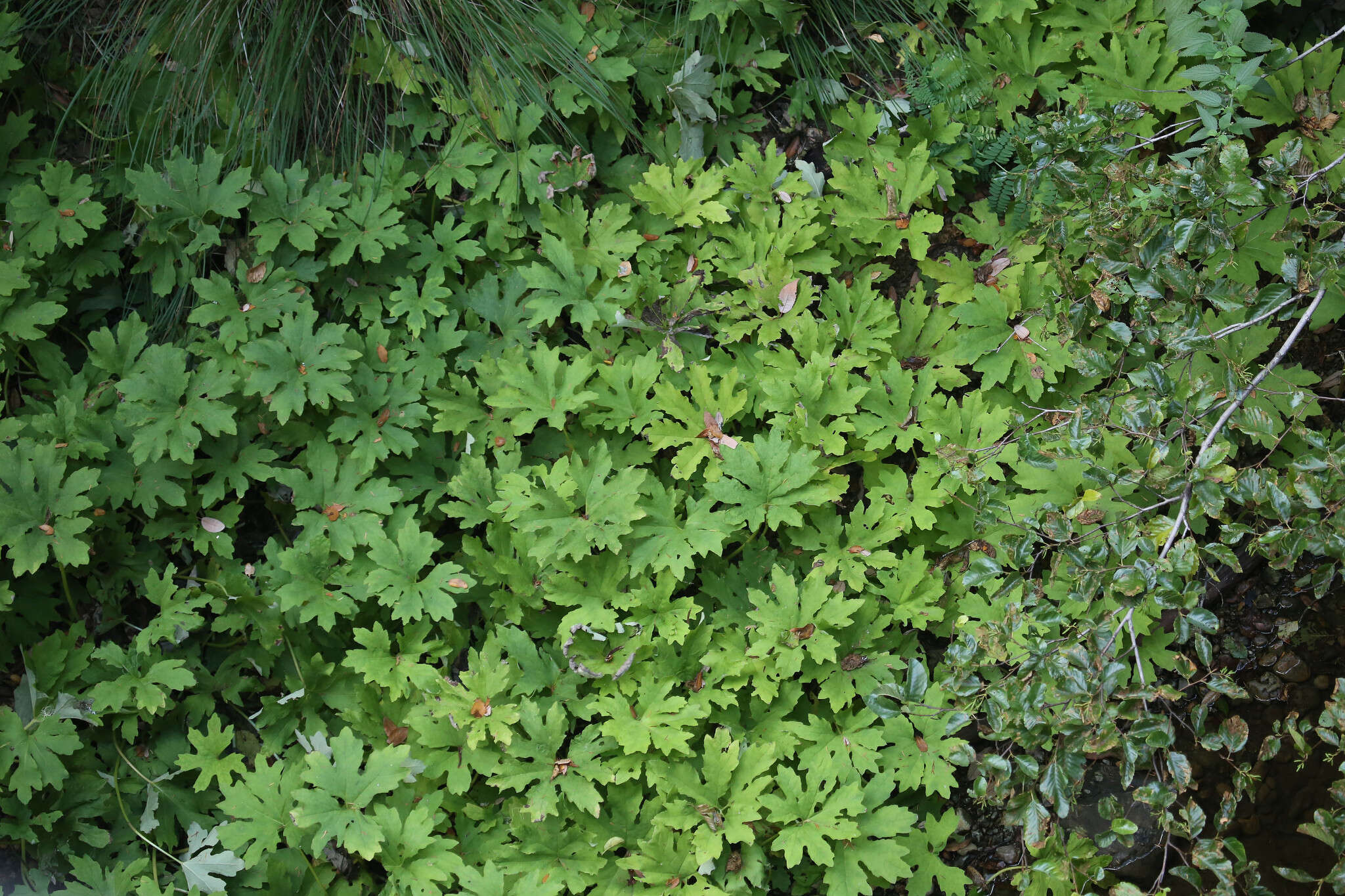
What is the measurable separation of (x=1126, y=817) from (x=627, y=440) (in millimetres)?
1904

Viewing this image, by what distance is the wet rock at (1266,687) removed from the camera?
3.01m

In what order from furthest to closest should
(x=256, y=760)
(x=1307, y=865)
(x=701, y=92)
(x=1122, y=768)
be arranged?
1. (x=701, y=92)
2. (x=1307, y=865)
3. (x=256, y=760)
4. (x=1122, y=768)

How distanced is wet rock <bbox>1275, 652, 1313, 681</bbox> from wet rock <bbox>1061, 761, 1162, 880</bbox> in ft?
1.84

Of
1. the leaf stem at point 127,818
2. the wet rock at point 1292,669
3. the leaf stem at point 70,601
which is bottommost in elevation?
the wet rock at point 1292,669

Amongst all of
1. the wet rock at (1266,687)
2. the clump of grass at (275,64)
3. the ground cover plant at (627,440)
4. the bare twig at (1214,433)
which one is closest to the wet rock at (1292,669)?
the wet rock at (1266,687)

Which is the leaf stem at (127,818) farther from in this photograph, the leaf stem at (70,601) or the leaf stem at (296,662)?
the leaf stem at (296,662)

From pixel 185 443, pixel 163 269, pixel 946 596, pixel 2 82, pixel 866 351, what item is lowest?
pixel 946 596

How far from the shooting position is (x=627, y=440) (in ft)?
10.1

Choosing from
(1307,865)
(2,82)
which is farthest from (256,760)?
(1307,865)

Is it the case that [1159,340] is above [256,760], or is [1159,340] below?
above

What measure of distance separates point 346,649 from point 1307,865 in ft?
9.62

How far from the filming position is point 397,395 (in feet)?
9.96

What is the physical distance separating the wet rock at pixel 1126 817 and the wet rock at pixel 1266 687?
46cm

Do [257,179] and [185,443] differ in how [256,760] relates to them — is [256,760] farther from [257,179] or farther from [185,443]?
[257,179]
